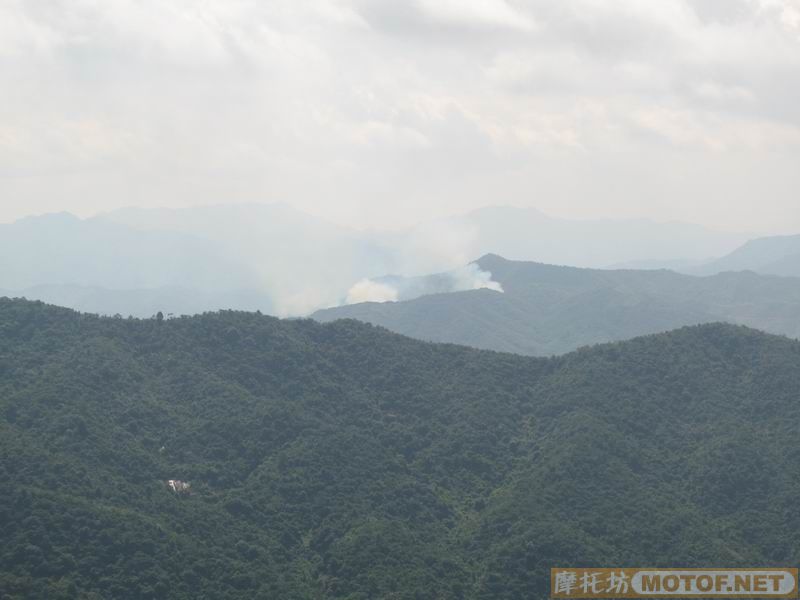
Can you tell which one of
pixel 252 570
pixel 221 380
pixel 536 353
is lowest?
pixel 252 570

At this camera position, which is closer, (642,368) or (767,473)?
(767,473)

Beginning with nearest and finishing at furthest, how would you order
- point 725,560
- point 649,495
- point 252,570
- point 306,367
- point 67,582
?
point 67,582, point 252,570, point 725,560, point 649,495, point 306,367

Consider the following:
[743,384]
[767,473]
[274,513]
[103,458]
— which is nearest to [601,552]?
[767,473]

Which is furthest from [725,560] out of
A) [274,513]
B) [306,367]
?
[306,367]

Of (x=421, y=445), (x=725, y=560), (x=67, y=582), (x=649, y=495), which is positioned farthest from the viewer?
(x=421, y=445)

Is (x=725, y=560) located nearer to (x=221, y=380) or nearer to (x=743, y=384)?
(x=743, y=384)

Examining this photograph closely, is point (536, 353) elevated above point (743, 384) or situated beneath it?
elevated above
